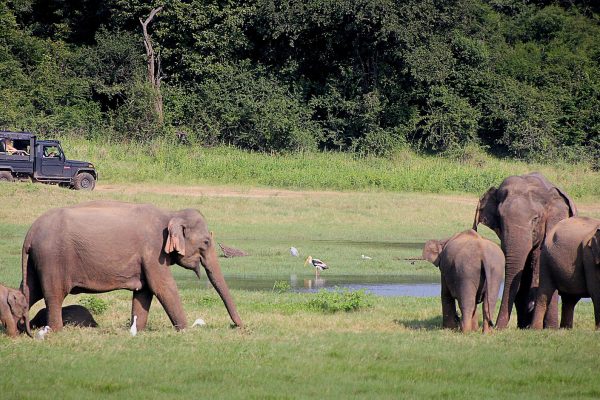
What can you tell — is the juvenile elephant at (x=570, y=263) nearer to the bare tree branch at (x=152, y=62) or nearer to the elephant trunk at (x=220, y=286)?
the elephant trunk at (x=220, y=286)

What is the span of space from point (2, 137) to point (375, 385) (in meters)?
30.3

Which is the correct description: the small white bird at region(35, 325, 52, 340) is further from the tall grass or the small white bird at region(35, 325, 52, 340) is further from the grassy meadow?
the tall grass

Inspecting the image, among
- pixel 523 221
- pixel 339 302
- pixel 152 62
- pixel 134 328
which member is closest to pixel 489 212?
pixel 523 221

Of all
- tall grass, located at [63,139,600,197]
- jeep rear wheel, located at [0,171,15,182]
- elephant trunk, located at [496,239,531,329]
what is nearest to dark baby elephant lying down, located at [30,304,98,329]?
elephant trunk, located at [496,239,531,329]

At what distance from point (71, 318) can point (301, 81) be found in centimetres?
3843

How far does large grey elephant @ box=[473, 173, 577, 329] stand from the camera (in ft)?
52.0

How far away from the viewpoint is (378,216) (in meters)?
35.7

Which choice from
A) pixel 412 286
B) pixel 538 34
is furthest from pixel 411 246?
pixel 538 34

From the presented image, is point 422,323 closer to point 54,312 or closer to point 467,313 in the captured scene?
point 467,313

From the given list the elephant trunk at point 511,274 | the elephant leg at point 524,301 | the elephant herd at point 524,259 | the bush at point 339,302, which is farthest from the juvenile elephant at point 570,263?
the bush at point 339,302

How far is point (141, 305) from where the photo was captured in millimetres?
15164

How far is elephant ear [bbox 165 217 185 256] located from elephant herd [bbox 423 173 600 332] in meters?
3.83

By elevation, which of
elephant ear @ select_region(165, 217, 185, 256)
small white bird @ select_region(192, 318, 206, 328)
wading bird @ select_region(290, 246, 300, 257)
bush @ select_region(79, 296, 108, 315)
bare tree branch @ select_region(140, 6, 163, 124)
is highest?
bare tree branch @ select_region(140, 6, 163, 124)

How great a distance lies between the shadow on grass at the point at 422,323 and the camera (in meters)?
16.4
